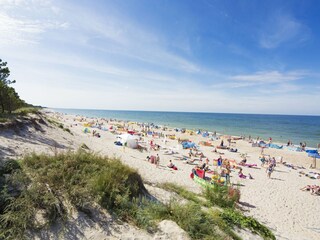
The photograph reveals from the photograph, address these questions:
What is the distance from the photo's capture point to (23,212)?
11.8 feet

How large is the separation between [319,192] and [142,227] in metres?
15.2

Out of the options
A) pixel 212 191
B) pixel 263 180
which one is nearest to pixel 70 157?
pixel 212 191

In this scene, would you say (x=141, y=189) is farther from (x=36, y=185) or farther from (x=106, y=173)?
(x=36, y=185)

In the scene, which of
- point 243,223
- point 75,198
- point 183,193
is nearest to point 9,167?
point 75,198

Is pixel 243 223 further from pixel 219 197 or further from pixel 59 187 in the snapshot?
pixel 59 187

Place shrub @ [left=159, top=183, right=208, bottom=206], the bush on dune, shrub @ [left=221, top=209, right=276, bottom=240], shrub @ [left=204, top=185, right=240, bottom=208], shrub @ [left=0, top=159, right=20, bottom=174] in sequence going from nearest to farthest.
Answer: the bush on dune < shrub @ [left=0, top=159, right=20, bottom=174] < shrub @ [left=221, top=209, right=276, bottom=240] < shrub @ [left=159, top=183, right=208, bottom=206] < shrub @ [left=204, top=185, right=240, bottom=208]

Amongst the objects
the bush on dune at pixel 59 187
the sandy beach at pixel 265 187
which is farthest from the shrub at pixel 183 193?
the bush on dune at pixel 59 187

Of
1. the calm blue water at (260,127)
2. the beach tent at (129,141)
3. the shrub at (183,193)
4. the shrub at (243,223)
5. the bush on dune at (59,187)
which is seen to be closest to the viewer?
the bush on dune at (59,187)

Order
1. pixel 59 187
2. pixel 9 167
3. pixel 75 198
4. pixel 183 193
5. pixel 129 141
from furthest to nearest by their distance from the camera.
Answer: pixel 129 141, pixel 183 193, pixel 9 167, pixel 59 187, pixel 75 198

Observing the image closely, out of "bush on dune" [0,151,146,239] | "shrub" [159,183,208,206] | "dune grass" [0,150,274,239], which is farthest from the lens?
"shrub" [159,183,208,206]

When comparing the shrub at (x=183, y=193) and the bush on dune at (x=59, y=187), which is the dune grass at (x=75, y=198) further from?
the shrub at (x=183, y=193)

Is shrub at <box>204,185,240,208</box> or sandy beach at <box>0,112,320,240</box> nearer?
shrub at <box>204,185,240,208</box>

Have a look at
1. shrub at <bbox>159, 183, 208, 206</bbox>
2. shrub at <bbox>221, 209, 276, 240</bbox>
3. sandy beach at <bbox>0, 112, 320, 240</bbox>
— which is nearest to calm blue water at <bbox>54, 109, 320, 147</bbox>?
sandy beach at <bbox>0, 112, 320, 240</bbox>

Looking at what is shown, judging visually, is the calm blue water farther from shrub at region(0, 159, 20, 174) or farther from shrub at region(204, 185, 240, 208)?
shrub at region(0, 159, 20, 174)
